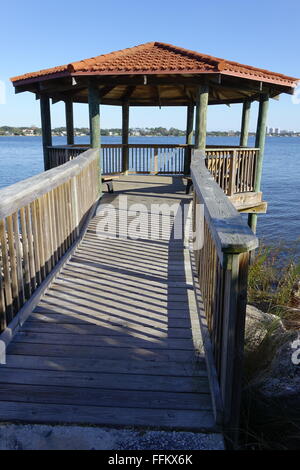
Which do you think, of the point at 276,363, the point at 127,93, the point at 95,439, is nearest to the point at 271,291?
the point at 276,363

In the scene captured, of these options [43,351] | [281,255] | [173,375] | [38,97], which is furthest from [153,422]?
[281,255]

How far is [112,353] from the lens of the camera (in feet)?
10.5

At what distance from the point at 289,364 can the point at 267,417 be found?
0.59 metres

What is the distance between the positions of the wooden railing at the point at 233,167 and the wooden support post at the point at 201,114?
15.8 inches

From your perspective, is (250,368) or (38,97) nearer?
(250,368)

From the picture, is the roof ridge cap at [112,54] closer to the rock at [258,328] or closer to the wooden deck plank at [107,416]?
the rock at [258,328]

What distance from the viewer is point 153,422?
96.1 inches

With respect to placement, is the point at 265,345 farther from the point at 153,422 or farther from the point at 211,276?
the point at 153,422

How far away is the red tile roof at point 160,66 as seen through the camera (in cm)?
779

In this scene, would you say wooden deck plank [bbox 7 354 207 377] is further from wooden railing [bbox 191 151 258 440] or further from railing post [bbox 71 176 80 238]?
railing post [bbox 71 176 80 238]

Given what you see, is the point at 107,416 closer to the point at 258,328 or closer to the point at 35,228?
the point at 35,228

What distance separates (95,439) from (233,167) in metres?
7.25

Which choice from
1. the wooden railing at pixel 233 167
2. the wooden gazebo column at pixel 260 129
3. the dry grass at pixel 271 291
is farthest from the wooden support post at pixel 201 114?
the dry grass at pixel 271 291

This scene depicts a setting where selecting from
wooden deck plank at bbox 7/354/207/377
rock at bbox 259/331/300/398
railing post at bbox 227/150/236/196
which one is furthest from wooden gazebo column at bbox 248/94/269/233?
wooden deck plank at bbox 7/354/207/377
